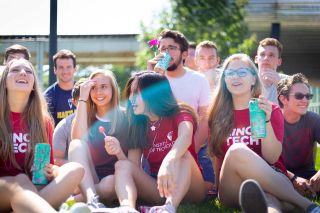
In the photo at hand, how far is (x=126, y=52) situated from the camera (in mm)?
30672

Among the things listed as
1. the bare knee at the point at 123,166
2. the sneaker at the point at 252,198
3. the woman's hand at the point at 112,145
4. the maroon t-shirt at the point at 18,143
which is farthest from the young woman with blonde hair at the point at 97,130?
the sneaker at the point at 252,198

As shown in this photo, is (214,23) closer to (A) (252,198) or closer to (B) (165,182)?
(B) (165,182)

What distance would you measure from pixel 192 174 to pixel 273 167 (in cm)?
70

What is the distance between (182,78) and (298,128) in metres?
1.50

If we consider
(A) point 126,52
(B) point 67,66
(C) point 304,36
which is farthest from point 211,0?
(B) point 67,66

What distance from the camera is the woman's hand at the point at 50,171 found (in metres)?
4.75

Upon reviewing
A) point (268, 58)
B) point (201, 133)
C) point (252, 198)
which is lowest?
point (252, 198)

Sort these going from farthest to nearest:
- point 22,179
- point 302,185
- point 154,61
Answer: point 154,61 → point 302,185 → point 22,179

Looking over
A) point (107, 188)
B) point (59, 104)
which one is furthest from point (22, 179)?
point (59, 104)

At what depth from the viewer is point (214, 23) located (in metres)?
21.4

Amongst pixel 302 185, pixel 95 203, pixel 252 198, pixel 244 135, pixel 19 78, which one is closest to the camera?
pixel 252 198

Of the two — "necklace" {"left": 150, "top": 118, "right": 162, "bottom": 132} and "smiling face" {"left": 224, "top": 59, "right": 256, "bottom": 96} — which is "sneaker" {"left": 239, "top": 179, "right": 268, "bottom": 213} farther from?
"necklace" {"left": 150, "top": 118, "right": 162, "bottom": 132}

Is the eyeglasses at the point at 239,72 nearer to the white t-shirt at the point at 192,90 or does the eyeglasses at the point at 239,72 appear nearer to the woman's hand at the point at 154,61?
the woman's hand at the point at 154,61

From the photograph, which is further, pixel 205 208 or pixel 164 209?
pixel 205 208
